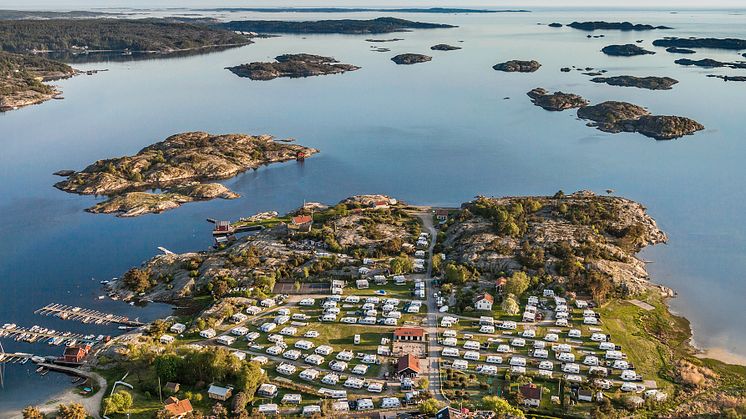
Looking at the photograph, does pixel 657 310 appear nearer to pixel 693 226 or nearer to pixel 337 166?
pixel 693 226

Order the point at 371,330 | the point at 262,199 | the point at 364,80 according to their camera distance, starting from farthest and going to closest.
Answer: the point at 364,80 → the point at 262,199 → the point at 371,330

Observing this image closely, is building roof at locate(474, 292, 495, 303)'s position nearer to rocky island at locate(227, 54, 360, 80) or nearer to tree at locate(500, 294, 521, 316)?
tree at locate(500, 294, 521, 316)

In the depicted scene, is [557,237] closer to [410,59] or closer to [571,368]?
[571,368]

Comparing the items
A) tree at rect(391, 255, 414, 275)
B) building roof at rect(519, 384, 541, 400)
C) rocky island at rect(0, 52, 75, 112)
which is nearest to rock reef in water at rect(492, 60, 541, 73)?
rocky island at rect(0, 52, 75, 112)

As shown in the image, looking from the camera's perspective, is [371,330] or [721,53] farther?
[721,53]

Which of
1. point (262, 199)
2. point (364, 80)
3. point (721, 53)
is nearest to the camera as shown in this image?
point (262, 199)

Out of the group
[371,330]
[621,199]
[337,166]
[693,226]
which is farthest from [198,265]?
[693,226]
